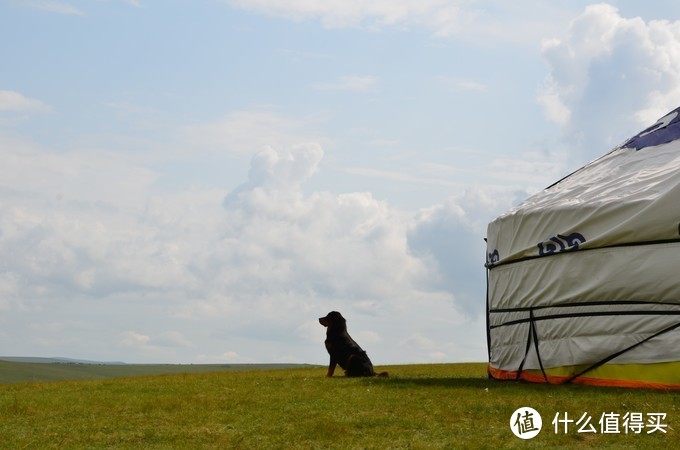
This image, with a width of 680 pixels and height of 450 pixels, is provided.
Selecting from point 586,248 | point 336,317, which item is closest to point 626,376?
point 586,248

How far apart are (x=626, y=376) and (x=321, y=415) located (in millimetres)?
4250

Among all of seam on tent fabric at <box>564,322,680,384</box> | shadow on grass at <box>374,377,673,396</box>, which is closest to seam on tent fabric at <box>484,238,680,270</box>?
seam on tent fabric at <box>564,322,680,384</box>

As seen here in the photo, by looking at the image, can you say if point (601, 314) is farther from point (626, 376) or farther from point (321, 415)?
point (321, 415)

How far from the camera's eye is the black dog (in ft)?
45.2

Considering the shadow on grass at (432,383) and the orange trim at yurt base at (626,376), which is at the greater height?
the orange trim at yurt base at (626,376)

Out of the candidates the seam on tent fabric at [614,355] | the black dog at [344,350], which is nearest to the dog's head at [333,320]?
the black dog at [344,350]

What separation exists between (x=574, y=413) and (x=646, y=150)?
5.84 metres

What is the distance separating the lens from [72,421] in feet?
28.6

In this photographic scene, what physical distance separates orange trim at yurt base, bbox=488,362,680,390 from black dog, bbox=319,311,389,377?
3159 millimetres

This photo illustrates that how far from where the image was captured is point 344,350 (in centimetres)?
1391

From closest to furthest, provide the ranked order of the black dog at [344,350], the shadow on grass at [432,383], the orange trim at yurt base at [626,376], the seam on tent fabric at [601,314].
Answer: the orange trim at yurt base at [626,376]
the seam on tent fabric at [601,314]
the shadow on grass at [432,383]
the black dog at [344,350]

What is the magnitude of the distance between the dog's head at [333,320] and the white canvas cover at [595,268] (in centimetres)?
250

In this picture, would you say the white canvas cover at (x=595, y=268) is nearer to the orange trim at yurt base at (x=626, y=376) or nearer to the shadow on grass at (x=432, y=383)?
the orange trim at yurt base at (x=626, y=376)

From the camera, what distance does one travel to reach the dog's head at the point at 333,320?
550 inches
